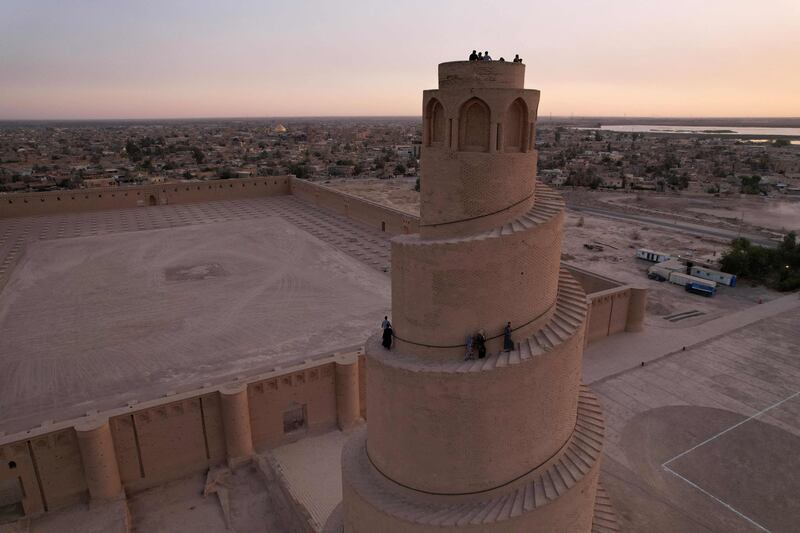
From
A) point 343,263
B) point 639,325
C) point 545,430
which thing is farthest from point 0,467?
point 639,325

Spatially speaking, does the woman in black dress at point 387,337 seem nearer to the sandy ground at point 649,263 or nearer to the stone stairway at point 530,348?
the stone stairway at point 530,348

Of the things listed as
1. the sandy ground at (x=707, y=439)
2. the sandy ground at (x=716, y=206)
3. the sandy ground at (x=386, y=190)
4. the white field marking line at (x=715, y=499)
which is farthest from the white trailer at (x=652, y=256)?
the sandy ground at (x=386, y=190)

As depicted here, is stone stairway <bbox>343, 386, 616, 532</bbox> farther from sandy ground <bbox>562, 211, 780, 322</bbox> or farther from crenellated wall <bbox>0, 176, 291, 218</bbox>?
crenellated wall <bbox>0, 176, 291, 218</bbox>

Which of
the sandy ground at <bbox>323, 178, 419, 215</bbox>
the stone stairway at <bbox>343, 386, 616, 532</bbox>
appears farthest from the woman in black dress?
the sandy ground at <bbox>323, 178, 419, 215</bbox>

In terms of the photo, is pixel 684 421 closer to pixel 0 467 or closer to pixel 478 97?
pixel 478 97

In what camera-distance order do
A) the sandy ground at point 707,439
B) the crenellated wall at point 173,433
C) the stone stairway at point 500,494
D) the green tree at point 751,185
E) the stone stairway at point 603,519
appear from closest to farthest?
the stone stairway at point 500,494 → the stone stairway at point 603,519 → the crenellated wall at point 173,433 → the sandy ground at point 707,439 → the green tree at point 751,185

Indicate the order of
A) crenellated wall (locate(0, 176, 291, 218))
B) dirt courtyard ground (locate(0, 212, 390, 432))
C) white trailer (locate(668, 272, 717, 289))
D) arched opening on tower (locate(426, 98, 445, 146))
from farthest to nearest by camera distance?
crenellated wall (locate(0, 176, 291, 218)), white trailer (locate(668, 272, 717, 289)), dirt courtyard ground (locate(0, 212, 390, 432)), arched opening on tower (locate(426, 98, 445, 146))

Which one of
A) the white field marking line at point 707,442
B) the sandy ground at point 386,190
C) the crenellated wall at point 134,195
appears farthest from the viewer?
the sandy ground at point 386,190
